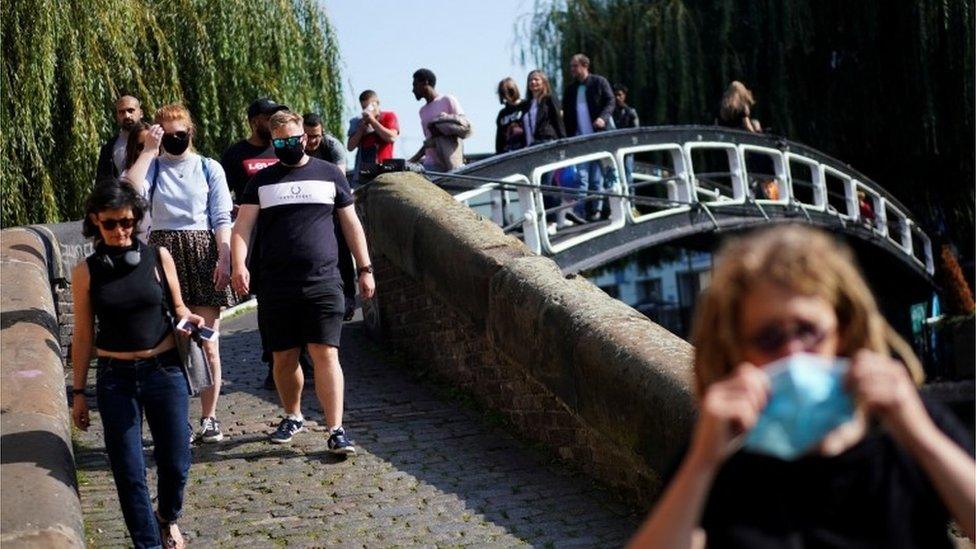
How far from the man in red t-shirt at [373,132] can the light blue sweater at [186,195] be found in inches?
166

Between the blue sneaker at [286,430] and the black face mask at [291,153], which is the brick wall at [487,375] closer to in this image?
the blue sneaker at [286,430]

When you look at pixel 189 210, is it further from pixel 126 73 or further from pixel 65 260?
pixel 126 73

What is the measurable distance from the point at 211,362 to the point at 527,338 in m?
1.54

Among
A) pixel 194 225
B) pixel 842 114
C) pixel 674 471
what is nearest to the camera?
pixel 674 471

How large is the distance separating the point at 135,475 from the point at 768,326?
162 inches

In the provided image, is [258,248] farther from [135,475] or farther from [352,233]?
[135,475]

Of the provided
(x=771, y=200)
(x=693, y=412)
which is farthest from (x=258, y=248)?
(x=771, y=200)

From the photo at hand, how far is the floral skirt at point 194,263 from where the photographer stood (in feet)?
27.4

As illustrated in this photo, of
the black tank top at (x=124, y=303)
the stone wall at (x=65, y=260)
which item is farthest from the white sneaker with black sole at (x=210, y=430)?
the stone wall at (x=65, y=260)

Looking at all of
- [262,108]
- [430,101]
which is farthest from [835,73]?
[262,108]

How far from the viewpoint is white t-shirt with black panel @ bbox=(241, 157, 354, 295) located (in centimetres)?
771

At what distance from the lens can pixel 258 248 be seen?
8039 millimetres

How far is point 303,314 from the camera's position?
7754 millimetres

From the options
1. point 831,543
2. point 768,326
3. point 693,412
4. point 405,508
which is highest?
point 768,326
